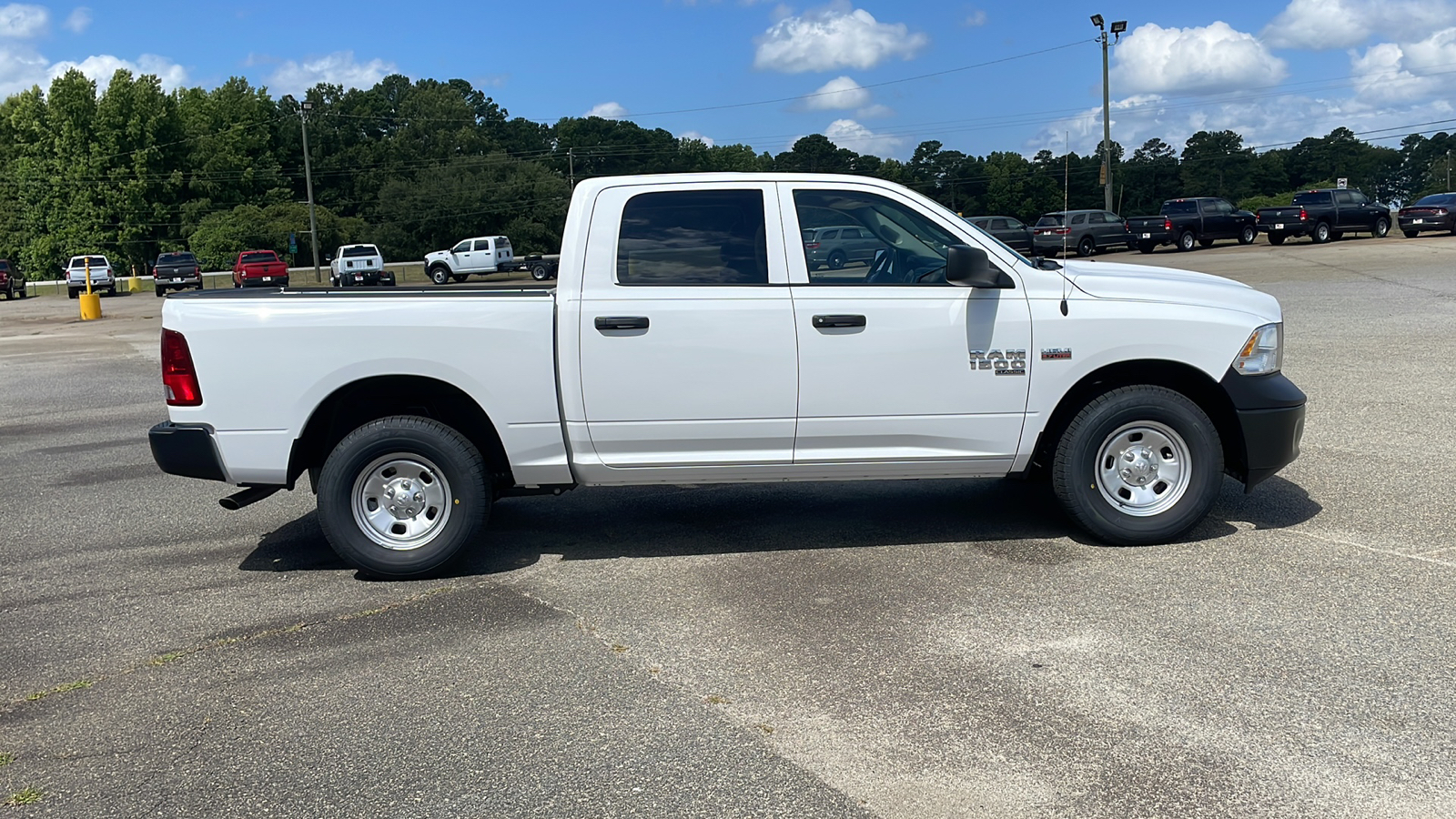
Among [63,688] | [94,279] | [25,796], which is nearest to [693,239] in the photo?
[63,688]

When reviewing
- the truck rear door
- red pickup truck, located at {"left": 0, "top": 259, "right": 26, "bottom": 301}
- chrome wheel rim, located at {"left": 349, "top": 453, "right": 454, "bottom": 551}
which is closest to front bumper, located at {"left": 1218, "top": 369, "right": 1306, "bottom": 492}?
the truck rear door

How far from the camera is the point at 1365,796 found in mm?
3438

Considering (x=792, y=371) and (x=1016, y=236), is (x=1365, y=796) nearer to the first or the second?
(x=792, y=371)

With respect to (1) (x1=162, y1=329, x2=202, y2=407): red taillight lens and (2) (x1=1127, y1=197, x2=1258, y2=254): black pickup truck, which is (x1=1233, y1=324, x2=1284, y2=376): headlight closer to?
(1) (x1=162, y1=329, x2=202, y2=407): red taillight lens

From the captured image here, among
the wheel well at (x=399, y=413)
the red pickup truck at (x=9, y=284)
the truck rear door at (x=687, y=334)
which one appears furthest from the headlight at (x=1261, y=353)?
the red pickup truck at (x=9, y=284)

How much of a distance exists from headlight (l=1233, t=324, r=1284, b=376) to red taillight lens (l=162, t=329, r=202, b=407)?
17.5 feet

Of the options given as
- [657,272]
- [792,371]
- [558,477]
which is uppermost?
[657,272]

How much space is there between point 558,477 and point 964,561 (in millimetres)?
2156

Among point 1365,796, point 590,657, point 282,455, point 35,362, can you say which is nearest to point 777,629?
point 590,657

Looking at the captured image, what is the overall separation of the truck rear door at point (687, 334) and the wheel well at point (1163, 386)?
1.47m

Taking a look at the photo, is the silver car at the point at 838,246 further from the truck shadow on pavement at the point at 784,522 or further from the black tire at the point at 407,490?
the black tire at the point at 407,490

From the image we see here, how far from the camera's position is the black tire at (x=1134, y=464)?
5996 millimetres

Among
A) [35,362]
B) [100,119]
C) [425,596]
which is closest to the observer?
[425,596]

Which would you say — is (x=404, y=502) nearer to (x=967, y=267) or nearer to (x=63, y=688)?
(x=63, y=688)
